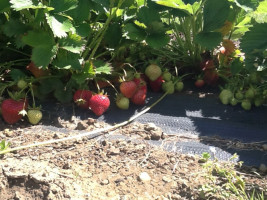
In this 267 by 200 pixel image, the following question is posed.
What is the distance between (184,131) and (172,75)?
592 millimetres

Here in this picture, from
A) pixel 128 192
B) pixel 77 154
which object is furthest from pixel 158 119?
pixel 128 192

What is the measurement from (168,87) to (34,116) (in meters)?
0.86

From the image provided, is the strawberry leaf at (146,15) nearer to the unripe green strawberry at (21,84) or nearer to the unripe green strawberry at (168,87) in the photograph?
the unripe green strawberry at (168,87)

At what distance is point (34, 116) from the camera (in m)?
2.38

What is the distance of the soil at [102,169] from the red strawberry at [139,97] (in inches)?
11.5

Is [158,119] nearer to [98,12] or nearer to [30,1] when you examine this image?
[98,12]

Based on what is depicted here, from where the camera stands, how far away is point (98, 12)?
265cm

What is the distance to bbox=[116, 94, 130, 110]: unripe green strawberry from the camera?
8.46ft

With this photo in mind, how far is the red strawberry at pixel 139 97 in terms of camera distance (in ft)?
8.50

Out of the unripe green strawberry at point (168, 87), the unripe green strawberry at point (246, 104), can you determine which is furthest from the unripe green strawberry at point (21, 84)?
the unripe green strawberry at point (246, 104)

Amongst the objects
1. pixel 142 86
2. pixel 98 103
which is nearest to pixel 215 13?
pixel 142 86

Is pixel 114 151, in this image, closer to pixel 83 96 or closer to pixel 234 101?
pixel 83 96

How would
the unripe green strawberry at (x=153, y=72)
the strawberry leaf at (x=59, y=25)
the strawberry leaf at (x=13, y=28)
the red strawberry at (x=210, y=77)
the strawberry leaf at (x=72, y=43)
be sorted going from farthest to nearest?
the red strawberry at (x=210, y=77), the unripe green strawberry at (x=153, y=72), the strawberry leaf at (x=13, y=28), the strawberry leaf at (x=72, y=43), the strawberry leaf at (x=59, y=25)

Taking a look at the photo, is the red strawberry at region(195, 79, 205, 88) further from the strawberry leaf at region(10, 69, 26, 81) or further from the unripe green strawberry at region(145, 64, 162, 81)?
the strawberry leaf at region(10, 69, 26, 81)
